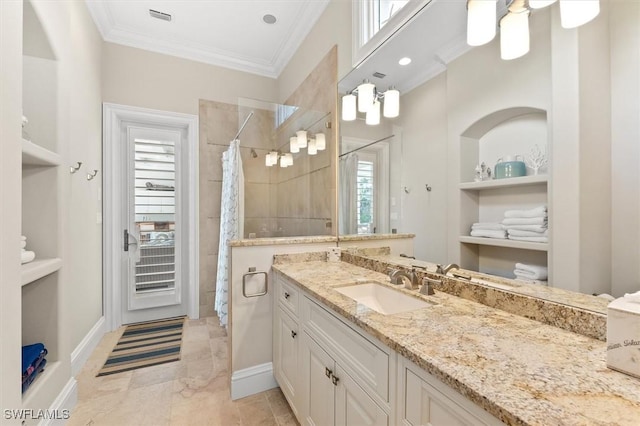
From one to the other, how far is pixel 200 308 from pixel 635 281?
11.1 feet

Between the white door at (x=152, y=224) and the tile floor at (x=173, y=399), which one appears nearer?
the tile floor at (x=173, y=399)

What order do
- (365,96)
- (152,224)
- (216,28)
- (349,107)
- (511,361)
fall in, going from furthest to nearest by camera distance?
1. (152,224)
2. (216,28)
3. (349,107)
4. (365,96)
5. (511,361)

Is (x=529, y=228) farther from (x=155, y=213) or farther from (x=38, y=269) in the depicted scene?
(x=155, y=213)

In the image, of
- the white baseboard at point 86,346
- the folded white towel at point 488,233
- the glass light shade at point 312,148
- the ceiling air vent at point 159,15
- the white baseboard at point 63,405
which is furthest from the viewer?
the ceiling air vent at point 159,15

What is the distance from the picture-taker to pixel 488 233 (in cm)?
114

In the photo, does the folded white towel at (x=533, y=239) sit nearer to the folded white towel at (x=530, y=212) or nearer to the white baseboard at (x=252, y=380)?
the folded white towel at (x=530, y=212)

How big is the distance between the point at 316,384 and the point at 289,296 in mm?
495

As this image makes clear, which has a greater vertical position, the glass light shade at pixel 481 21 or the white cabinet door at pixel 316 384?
the glass light shade at pixel 481 21

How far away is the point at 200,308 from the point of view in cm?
315

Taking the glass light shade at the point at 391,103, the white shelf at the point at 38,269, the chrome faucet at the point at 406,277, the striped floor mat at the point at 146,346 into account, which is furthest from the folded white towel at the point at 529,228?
the striped floor mat at the point at 146,346

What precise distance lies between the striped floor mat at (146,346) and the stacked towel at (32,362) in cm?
75

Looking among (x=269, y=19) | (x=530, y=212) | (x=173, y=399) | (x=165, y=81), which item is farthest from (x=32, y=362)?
(x=269, y=19)

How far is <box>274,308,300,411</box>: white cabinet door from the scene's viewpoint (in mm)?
1534

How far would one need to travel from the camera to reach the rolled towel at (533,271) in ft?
3.27
